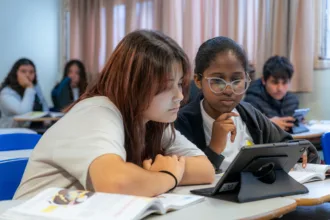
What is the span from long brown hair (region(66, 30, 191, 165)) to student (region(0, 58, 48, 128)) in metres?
3.85

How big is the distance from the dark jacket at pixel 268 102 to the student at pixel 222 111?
74.4 inches

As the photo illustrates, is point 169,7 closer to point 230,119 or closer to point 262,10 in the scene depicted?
point 262,10

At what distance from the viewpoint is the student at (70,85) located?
5.87m

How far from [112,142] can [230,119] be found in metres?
0.75

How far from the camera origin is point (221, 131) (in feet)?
6.00

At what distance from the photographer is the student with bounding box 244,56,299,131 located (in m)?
3.93

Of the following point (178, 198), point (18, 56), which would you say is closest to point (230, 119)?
point (178, 198)

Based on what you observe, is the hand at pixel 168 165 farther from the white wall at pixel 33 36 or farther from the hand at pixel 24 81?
the white wall at pixel 33 36

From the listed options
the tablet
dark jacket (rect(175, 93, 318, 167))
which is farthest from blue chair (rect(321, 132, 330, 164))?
the tablet

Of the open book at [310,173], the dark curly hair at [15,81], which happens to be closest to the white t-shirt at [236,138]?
the open book at [310,173]

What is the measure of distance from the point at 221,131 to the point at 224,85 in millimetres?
186

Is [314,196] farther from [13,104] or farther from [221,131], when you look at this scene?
[13,104]

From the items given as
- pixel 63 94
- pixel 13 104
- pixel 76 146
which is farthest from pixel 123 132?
pixel 63 94

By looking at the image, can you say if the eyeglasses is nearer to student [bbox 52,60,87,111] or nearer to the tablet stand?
the tablet stand
